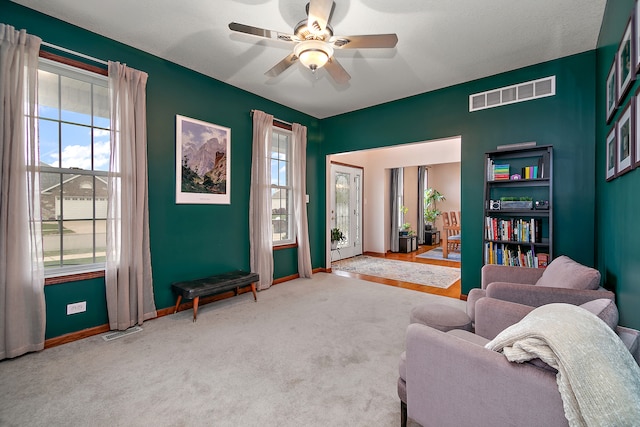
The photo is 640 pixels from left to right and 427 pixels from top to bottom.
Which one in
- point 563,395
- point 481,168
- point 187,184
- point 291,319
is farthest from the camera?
point 481,168

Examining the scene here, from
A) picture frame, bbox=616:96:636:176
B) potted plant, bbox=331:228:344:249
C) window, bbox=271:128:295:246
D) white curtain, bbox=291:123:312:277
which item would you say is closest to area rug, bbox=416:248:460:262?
potted plant, bbox=331:228:344:249

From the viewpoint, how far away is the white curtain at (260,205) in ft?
14.0

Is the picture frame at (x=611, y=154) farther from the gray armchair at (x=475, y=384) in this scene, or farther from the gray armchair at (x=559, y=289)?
the gray armchair at (x=475, y=384)

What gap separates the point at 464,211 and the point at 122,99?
14.2 ft

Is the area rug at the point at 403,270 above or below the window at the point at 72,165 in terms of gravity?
below

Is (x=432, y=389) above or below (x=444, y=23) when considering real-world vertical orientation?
below

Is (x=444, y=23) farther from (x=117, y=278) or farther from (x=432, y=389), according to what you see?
(x=117, y=278)

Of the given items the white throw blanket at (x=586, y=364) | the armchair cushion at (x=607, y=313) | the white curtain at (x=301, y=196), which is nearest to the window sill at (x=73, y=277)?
the white curtain at (x=301, y=196)

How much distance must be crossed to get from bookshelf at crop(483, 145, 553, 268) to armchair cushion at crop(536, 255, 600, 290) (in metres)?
1.07

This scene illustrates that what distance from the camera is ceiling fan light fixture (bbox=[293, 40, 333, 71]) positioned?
7.11 ft

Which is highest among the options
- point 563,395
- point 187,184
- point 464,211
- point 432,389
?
point 187,184

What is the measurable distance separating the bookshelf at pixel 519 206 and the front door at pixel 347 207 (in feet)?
11.6

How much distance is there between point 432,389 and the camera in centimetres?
130

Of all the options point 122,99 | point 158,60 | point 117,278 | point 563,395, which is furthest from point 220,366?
point 158,60
